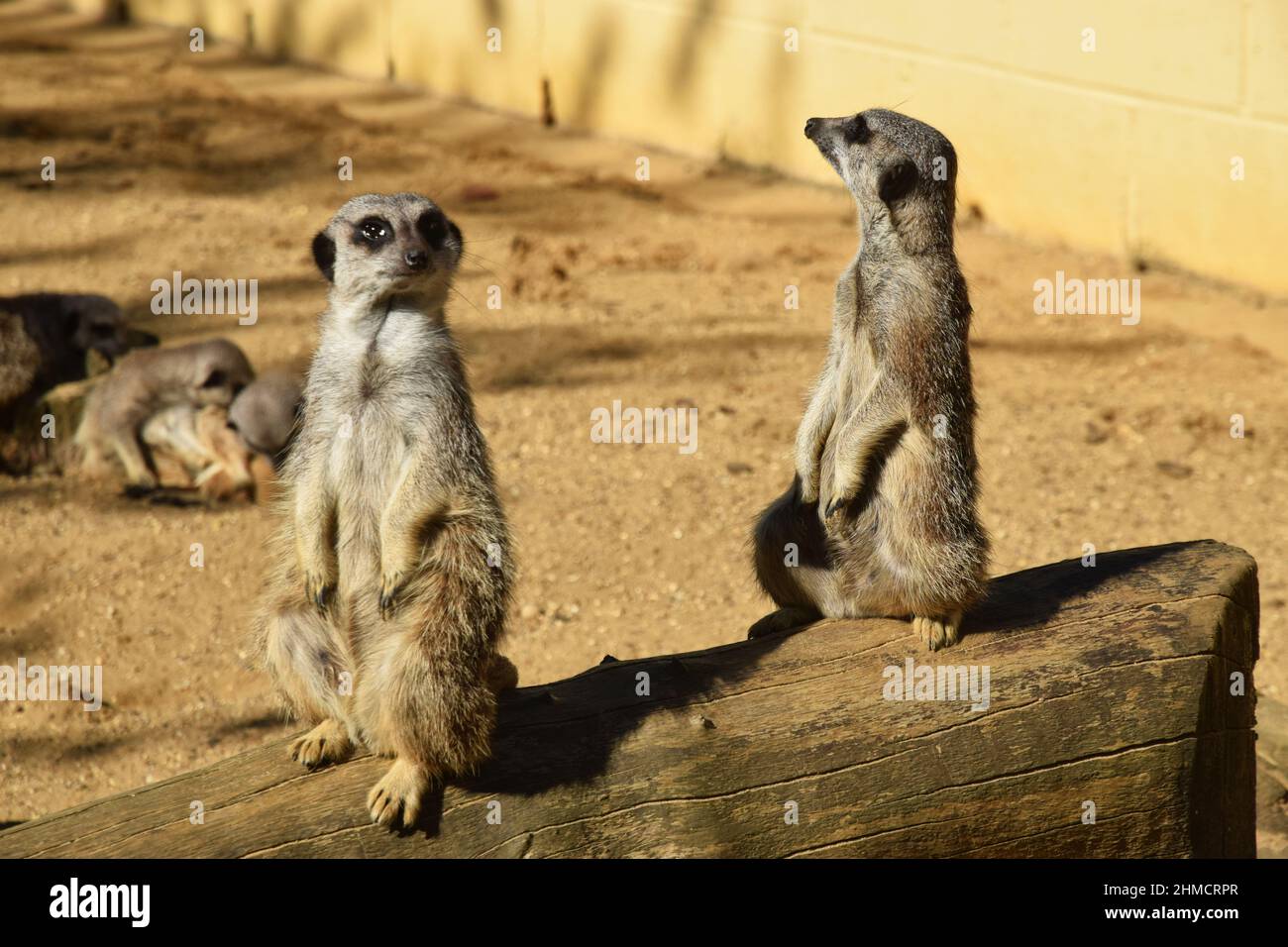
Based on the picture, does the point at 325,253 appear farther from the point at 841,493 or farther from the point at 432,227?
the point at 841,493

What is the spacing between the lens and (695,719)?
3262 mm

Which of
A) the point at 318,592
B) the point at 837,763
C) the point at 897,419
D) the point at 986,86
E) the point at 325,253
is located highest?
the point at 986,86

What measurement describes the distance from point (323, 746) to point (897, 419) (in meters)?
1.53

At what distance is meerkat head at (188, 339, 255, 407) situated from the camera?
707 centimetres

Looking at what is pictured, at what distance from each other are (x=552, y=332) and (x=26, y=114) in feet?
19.5

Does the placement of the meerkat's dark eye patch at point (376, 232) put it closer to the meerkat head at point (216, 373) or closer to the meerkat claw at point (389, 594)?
the meerkat claw at point (389, 594)

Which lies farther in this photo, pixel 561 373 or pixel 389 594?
pixel 561 373

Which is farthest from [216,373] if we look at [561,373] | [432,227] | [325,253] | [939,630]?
[939,630]

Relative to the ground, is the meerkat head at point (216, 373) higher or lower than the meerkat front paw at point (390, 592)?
higher

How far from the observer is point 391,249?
3322mm

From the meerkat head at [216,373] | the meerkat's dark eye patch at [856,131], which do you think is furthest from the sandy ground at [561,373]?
the meerkat's dark eye patch at [856,131]

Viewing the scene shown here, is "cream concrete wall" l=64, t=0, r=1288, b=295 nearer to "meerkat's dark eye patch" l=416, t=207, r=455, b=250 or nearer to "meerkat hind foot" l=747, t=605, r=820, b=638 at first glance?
"meerkat hind foot" l=747, t=605, r=820, b=638

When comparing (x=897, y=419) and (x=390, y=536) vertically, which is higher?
(x=897, y=419)

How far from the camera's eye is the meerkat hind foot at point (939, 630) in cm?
347
